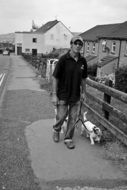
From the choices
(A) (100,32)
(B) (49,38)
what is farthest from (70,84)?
(B) (49,38)

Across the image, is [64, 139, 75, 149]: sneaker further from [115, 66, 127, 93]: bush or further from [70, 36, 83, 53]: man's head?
[115, 66, 127, 93]: bush

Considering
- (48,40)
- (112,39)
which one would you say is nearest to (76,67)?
(112,39)

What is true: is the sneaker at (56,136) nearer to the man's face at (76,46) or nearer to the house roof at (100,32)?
the man's face at (76,46)

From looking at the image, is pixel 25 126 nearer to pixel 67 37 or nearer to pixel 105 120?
pixel 105 120

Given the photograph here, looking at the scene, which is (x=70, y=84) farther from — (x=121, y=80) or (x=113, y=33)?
(x=113, y=33)

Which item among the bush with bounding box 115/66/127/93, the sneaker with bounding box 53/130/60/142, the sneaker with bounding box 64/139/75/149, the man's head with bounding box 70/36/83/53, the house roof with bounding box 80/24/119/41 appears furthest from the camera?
the house roof with bounding box 80/24/119/41

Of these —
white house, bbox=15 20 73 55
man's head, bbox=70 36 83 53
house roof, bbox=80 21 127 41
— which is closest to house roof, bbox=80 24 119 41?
house roof, bbox=80 21 127 41

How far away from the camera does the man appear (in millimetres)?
4598

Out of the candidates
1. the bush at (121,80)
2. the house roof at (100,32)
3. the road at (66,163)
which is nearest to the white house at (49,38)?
the house roof at (100,32)

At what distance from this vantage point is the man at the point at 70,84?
15.1ft

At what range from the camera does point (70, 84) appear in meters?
4.76

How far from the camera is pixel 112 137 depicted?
530 cm

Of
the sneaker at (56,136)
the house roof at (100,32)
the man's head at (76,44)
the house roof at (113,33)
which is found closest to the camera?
the man's head at (76,44)

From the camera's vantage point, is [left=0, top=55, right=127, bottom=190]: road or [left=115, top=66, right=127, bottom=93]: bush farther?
[left=115, top=66, right=127, bottom=93]: bush
